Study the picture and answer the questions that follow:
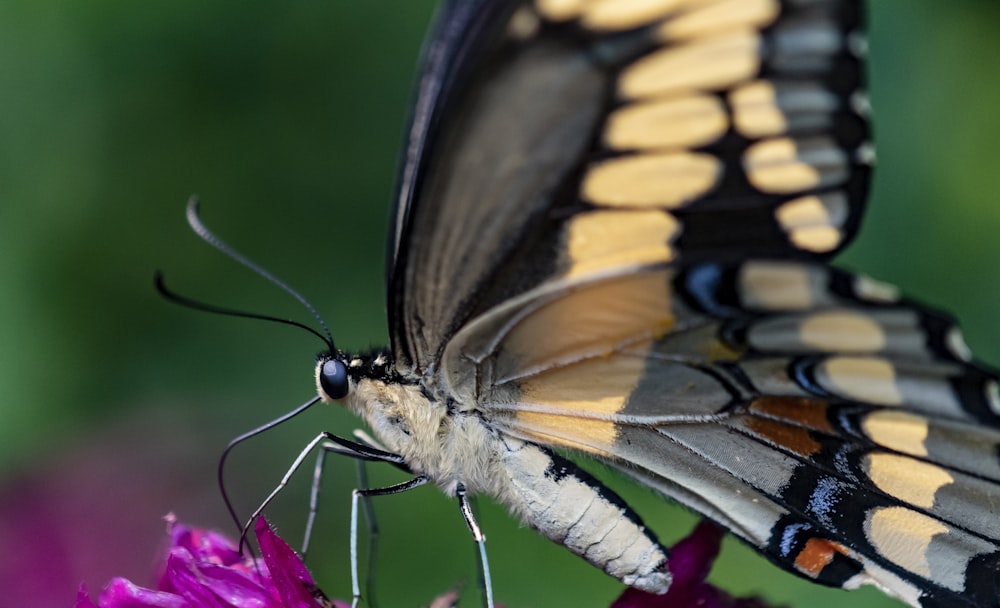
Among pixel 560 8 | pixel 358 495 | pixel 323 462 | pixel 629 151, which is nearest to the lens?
pixel 560 8

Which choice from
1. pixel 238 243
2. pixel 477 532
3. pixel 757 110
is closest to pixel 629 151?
pixel 757 110

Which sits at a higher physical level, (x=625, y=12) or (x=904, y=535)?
(x=625, y=12)

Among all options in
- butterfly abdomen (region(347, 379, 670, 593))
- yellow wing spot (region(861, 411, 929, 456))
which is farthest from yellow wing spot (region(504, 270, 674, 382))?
yellow wing spot (region(861, 411, 929, 456))

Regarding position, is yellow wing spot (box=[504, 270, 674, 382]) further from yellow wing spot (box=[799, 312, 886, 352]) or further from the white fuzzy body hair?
yellow wing spot (box=[799, 312, 886, 352])

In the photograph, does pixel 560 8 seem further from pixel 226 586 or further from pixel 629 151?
pixel 226 586

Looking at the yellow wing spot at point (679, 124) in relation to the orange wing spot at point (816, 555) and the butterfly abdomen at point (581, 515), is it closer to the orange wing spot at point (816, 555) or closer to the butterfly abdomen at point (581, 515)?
the butterfly abdomen at point (581, 515)
